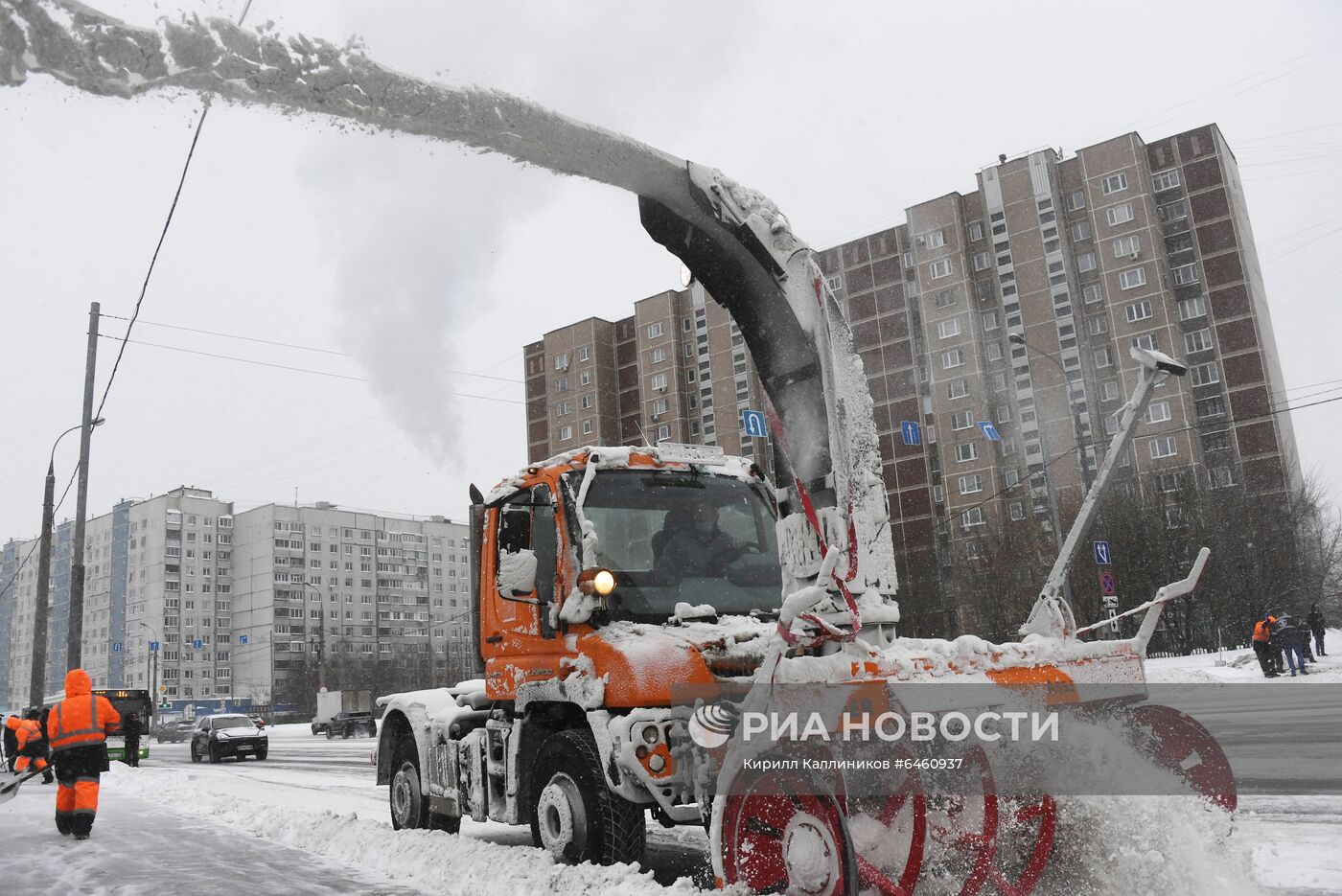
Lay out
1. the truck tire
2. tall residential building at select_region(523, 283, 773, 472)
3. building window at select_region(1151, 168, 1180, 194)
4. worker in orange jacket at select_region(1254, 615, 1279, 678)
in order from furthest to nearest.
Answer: tall residential building at select_region(523, 283, 773, 472) → building window at select_region(1151, 168, 1180, 194) → worker in orange jacket at select_region(1254, 615, 1279, 678) → the truck tire

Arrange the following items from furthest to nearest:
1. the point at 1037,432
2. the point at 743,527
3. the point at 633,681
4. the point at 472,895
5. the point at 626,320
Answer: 1. the point at 626,320
2. the point at 1037,432
3. the point at 743,527
4. the point at 472,895
5. the point at 633,681

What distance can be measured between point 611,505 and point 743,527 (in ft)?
2.90

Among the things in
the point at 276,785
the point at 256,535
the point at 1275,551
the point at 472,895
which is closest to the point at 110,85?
the point at 472,895

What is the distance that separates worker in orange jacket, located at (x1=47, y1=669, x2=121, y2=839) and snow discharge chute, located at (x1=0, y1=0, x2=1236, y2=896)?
20.1ft

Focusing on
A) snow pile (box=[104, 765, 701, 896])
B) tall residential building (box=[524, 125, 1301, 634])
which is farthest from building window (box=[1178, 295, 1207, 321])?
snow pile (box=[104, 765, 701, 896])

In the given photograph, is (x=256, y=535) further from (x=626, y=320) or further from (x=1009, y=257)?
(x=1009, y=257)

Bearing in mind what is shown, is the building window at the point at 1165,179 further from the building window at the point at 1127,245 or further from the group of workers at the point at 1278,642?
the group of workers at the point at 1278,642

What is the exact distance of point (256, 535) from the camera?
8925cm

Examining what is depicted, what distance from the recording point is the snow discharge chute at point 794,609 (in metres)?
4.00

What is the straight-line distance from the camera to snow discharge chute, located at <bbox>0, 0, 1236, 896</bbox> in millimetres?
3998

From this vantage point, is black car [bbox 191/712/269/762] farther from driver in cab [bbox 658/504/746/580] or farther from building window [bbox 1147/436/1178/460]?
building window [bbox 1147/436/1178/460]

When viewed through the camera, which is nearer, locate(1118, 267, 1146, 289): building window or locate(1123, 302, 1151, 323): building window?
locate(1123, 302, 1151, 323): building window

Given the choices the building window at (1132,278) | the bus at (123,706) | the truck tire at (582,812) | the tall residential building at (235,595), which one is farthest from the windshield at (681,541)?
the tall residential building at (235,595)

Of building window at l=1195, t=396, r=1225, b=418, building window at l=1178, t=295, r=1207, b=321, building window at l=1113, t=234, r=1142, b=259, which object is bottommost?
building window at l=1195, t=396, r=1225, b=418
